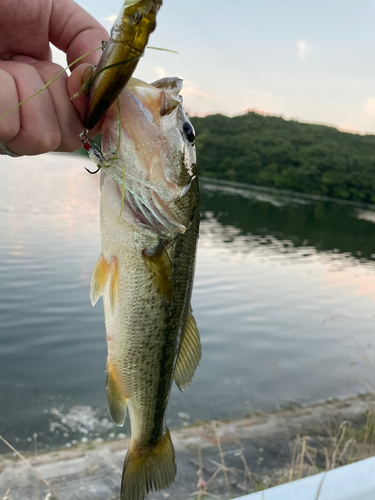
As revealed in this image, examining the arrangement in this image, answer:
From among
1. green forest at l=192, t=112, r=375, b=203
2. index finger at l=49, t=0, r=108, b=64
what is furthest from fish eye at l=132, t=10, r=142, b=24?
green forest at l=192, t=112, r=375, b=203

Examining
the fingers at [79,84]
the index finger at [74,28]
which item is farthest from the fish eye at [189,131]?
the index finger at [74,28]

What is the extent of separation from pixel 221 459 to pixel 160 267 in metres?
3.81

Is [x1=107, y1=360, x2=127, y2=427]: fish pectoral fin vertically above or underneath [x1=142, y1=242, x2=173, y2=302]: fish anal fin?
underneath

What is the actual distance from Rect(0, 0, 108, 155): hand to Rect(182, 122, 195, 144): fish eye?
0.36m

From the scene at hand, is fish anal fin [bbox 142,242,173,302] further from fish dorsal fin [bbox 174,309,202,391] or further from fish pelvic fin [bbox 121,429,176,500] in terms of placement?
fish pelvic fin [bbox 121,429,176,500]

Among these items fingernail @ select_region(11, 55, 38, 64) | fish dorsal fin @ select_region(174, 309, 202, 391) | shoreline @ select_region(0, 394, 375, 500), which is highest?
fingernail @ select_region(11, 55, 38, 64)

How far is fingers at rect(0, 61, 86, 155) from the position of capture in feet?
4.37

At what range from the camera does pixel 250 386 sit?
964 centimetres

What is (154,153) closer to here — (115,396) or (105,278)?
(105,278)

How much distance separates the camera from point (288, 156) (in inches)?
3369

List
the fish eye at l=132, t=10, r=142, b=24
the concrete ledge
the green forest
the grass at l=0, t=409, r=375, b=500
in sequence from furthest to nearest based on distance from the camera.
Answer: the green forest
the grass at l=0, t=409, r=375, b=500
the concrete ledge
the fish eye at l=132, t=10, r=142, b=24

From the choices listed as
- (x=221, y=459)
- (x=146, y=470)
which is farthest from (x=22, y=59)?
(x=221, y=459)

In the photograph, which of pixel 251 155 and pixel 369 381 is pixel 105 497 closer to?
pixel 369 381

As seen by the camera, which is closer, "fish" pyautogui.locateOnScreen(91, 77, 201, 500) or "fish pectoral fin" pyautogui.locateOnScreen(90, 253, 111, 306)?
"fish" pyautogui.locateOnScreen(91, 77, 201, 500)
